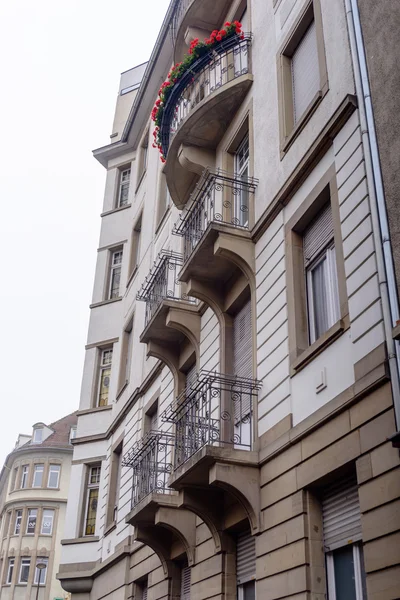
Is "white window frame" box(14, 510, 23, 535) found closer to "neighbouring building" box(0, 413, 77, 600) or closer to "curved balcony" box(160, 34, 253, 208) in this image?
"neighbouring building" box(0, 413, 77, 600)

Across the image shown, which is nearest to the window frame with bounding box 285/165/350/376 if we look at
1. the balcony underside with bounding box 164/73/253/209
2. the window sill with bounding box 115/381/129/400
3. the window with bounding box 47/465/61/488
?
the balcony underside with bounding box 164/73/253/209

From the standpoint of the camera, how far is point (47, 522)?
6256 centimetres

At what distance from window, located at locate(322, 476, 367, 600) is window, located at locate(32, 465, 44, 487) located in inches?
2267

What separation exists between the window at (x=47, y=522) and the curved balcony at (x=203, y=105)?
50.3m

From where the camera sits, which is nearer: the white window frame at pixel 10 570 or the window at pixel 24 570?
the window at pixel 24 570

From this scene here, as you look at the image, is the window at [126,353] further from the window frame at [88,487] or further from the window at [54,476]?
the window at [54,476]

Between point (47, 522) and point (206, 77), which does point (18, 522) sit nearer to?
point (47, 522)

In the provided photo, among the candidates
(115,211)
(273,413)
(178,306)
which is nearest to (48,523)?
(115,211)

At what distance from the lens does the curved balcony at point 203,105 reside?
49.8 feet

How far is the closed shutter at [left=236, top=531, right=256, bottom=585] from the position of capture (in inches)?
436

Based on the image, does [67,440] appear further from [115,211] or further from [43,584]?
[115,211]

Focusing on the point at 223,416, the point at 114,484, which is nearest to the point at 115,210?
the point at 114,484

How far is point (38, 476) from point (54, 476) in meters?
1.35

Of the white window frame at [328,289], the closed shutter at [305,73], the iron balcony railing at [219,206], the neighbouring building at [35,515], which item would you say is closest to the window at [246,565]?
the white window frame at [328,289]
